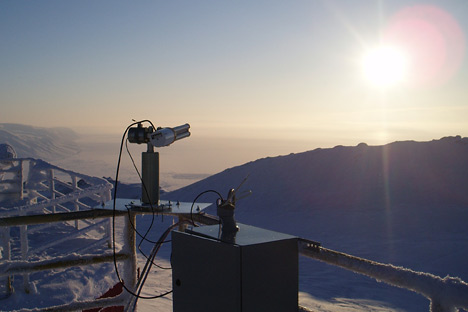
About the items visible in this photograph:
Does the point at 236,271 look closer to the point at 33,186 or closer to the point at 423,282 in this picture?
the point at 423,282


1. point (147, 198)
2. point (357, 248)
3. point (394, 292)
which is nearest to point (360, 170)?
point (357, 248)

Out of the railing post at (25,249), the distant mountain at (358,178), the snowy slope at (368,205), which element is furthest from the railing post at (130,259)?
the distant mountain at (358,178)

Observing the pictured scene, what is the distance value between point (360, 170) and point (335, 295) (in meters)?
11.4

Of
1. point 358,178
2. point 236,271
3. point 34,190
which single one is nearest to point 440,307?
point 236,271

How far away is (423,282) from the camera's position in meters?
1.41

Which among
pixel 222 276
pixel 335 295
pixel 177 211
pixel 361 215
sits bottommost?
pixel 335 295

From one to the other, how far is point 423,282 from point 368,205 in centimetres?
1573

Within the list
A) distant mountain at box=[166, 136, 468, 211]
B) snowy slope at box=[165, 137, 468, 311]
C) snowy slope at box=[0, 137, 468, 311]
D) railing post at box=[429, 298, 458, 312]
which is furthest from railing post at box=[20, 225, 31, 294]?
distant mountain at box=[166, 136, 468, 211]

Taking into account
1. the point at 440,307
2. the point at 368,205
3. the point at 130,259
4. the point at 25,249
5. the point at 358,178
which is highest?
the point at 358,178

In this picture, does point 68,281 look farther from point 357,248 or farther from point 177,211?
point 357,248

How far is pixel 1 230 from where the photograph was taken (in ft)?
27.8

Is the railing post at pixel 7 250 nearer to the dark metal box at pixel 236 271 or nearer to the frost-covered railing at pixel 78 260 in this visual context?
the frost-covered railing at pixel 78 260

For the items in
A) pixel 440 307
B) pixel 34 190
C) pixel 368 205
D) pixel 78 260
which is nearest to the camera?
pixel 440 307

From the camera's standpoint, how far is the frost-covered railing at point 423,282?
1319 millimetres
